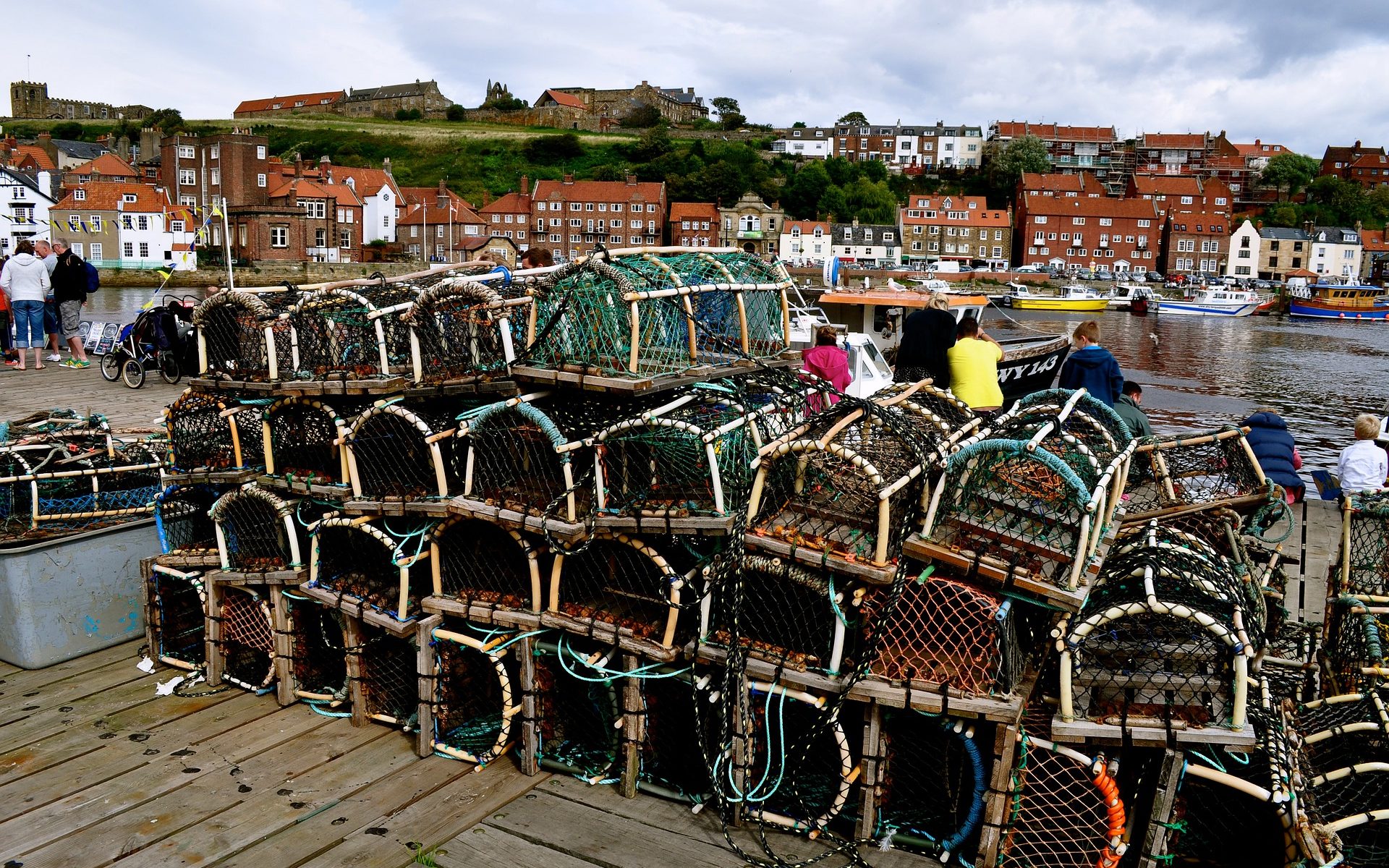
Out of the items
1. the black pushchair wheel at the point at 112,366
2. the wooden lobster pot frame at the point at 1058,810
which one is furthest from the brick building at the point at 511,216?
the wooden lobster pot frame at the point at 1058,810

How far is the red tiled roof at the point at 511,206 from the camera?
254ft

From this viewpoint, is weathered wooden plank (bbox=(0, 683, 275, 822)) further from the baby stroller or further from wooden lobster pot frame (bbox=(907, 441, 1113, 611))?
the baby stroller

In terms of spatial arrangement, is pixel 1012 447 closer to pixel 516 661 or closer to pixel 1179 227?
pixel 516 661

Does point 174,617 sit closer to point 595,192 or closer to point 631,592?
point 631,592

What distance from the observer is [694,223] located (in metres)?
78.9

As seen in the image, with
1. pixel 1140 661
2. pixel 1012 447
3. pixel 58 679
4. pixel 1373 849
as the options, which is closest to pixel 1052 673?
pixel 1140 661

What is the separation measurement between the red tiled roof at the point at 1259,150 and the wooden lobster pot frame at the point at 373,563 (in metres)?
128

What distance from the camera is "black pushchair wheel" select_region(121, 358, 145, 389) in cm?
1041

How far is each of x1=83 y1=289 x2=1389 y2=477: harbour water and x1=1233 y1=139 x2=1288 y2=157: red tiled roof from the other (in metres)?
66.3

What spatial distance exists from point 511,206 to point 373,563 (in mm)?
76158

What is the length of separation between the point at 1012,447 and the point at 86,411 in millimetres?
8367

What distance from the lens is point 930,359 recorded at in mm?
8414

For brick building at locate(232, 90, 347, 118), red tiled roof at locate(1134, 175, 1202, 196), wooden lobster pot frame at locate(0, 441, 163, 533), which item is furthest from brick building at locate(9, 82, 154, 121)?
wooden lobster pot frame at locate(0, 441, 163, 533)

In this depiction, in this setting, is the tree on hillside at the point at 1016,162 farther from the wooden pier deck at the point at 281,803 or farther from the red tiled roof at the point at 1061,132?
the wooden pier deck at the point at 281,803
